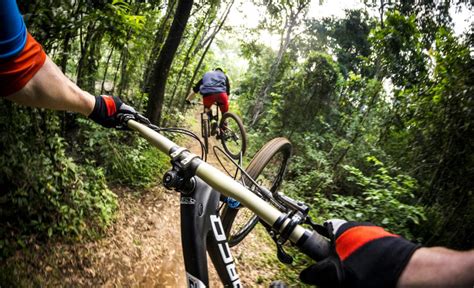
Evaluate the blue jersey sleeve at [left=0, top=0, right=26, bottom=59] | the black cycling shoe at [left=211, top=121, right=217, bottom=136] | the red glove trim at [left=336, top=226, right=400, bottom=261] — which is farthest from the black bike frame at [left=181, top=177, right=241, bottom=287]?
the black cycling shoe at [left=211, top=121, right=217, bottom=136]

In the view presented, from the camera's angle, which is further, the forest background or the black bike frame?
the forest background

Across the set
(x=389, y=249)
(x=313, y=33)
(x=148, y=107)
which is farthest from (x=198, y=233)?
(x=313, y=33)

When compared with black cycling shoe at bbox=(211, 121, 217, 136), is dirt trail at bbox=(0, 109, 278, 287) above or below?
below

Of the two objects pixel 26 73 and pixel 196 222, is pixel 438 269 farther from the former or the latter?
pixel 26 73

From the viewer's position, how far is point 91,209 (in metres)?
3.56

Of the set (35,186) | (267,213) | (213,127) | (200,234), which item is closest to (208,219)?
(200,234)

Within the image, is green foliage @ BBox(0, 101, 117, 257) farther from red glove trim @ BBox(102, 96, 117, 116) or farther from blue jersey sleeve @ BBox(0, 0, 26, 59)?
blue jersey sleeve @ BBox(0, 0, 26, 59)

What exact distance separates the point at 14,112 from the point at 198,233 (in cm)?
237

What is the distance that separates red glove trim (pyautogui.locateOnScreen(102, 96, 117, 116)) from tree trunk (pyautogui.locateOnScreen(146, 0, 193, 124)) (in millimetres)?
4010

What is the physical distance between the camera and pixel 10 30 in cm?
85

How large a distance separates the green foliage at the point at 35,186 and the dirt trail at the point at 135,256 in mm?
212

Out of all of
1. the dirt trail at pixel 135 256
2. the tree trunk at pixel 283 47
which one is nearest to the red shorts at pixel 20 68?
the dirt trail at pixel 135 256

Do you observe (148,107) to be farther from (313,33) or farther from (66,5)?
(313,33)

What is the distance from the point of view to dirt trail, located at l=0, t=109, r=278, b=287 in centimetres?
279
